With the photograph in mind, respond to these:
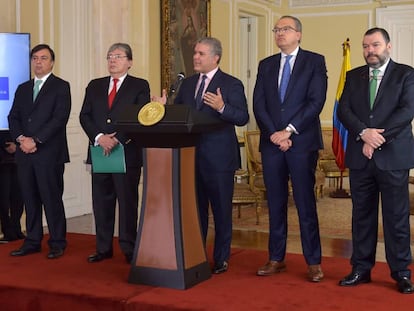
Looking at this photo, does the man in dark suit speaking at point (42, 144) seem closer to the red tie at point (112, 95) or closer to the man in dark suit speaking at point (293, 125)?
the red tie at point (112, 95)

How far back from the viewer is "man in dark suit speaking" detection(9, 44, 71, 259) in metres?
5.18

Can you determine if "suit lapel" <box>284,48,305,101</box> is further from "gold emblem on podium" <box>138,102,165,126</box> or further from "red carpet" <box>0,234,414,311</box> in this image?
"red carpet" <box>0,234,414,311</box>

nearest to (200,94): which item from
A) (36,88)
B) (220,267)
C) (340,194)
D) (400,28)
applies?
(220,267)

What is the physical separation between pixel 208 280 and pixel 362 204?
1040 mm

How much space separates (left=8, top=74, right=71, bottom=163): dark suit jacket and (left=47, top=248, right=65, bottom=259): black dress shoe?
64cm

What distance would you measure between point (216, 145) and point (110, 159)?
0.76 meters

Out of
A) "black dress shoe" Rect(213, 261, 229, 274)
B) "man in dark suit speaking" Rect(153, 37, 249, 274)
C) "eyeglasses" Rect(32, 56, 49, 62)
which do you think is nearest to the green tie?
"man in dark suit speaking" Rect(153, 37, 249, 274)

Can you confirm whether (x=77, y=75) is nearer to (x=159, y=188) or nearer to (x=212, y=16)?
(x=212, y=16)

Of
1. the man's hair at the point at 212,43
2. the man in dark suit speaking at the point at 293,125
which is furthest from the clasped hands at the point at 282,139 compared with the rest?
the man's hair at the point at 212,43

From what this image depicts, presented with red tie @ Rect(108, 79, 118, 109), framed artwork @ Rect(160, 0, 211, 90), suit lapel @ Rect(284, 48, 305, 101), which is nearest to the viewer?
suit lapel @ Rect(284, 48, 305, 101)

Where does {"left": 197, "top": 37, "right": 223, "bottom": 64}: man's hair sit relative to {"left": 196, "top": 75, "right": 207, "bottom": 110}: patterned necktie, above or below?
above

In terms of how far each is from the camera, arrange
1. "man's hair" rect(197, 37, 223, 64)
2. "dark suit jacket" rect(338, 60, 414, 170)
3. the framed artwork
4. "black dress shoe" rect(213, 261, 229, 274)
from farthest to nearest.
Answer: the framed artwork → "black dress shoe" rect(213, 261, 229, 274) → "man's hair" rect(197, 37, 223, 64) → "dark suit jacket" rect(338, 60, 414, 170)

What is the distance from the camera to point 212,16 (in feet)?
34.1

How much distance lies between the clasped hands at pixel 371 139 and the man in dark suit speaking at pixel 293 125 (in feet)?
1.31
